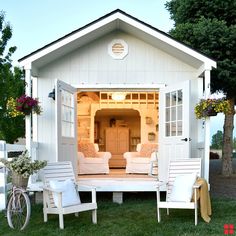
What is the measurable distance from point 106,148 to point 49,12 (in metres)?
5.21

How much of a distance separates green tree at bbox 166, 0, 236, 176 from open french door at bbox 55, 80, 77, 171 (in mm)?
4952

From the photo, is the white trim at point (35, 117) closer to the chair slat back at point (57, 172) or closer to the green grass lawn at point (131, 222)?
the green grass lawn at point (131, 222)

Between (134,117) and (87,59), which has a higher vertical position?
(87,59)

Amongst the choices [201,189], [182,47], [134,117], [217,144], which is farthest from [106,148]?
[217,144]

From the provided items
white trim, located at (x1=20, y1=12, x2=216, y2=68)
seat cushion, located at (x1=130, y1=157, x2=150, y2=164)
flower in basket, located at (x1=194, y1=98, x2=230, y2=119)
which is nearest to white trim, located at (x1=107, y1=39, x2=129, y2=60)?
white trim, located at (x1=20, y1=12, x2=216, y2=68)

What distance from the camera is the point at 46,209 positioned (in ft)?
20.9

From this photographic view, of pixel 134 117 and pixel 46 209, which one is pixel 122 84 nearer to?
pixel 46 209

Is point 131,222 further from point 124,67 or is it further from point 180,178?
point 124,67

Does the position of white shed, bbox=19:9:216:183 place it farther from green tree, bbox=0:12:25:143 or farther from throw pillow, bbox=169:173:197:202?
green tree, bbox=0:12:25:143

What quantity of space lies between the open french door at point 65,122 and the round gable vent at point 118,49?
1.13 metres

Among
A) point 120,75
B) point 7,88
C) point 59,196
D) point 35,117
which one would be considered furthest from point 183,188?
point 7,88

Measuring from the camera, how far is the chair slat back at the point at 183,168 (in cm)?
725

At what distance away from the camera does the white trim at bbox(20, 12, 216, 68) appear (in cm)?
839

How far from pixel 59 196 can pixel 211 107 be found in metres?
3.45
